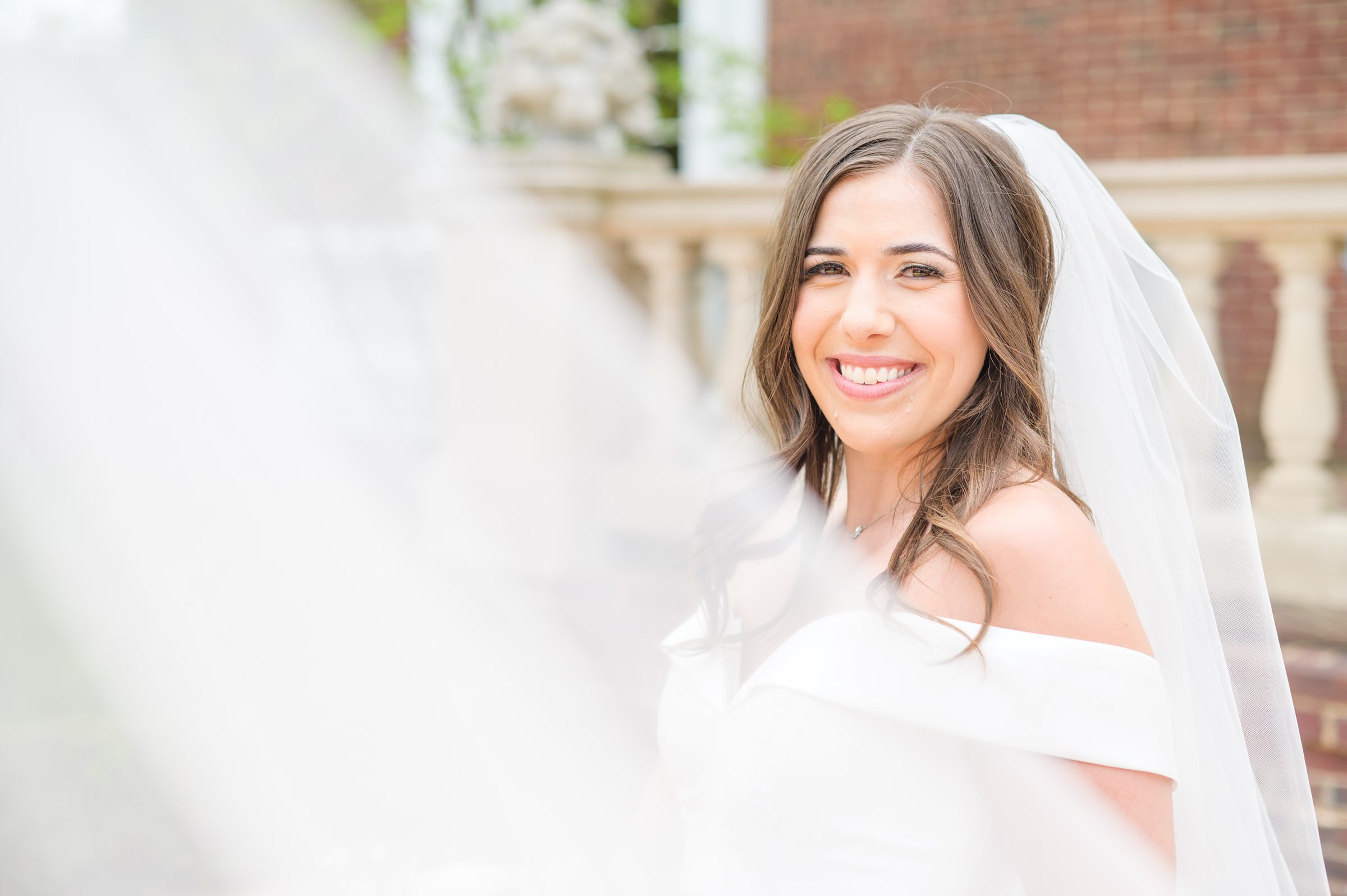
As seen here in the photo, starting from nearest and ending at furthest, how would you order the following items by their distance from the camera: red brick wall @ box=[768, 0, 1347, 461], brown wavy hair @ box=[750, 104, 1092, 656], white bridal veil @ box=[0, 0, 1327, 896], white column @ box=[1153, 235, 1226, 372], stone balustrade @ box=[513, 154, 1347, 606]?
1. brown wavy hair @ box=[750, 104, 1092, 656]
2. white bridal veil @ box=[0, 0, 1327, 896]
3. stone balustrade @ box=[513, 154, 1347, 606]
4. white column @ box=[1153, 235, 1226, 372]
5. red brick wall @ box=[768, 0, 1347, 461]

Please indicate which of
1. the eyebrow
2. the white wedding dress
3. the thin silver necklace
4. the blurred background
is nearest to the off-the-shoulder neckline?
the white wedding dress

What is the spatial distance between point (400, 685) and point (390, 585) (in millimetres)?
758

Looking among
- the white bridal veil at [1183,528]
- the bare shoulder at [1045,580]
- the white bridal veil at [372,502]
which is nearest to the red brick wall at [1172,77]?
the white bridal veil at [372,502]

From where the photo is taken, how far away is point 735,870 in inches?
69.5

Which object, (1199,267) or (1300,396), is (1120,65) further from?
(1300,396)

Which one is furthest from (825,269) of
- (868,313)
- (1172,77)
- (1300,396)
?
(1172,77)

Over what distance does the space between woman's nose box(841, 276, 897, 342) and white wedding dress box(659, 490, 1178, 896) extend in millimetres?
404

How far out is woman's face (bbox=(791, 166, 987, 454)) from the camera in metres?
1.68

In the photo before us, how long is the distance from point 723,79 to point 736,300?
2.92m

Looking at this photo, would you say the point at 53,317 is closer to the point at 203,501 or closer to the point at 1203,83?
the point at 203,501

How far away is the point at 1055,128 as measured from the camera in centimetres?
601

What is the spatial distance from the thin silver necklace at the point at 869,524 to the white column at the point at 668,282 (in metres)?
2.69

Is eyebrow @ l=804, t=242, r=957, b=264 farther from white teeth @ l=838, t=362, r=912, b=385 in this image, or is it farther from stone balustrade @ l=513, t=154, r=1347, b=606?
stone balustrade @ l=513, t=154, r=1347, b=606

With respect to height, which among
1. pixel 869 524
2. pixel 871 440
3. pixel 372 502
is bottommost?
pixel 372 502
